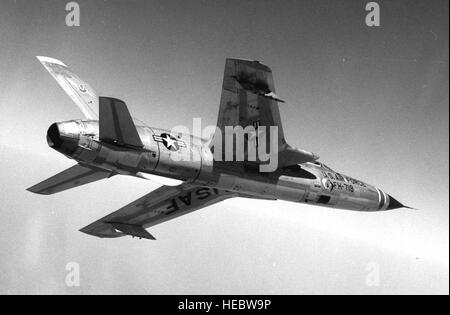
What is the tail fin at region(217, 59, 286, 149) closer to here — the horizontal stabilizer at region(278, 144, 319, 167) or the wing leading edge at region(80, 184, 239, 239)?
the horizontal stabilizer at region(278, 144, 319, 167)

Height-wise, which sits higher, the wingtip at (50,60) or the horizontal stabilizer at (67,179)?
the wingtip at (50,60)

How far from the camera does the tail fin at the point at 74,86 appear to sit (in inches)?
567

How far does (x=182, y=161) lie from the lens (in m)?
14.3

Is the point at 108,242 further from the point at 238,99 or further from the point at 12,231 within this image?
the point at 238,99

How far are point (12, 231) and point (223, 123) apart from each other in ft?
73.6

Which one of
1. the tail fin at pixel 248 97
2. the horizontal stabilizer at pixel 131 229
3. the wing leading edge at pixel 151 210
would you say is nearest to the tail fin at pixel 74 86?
the tail fin at pixel 248 97

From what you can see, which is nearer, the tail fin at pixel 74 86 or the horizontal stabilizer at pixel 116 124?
the horizontal stabilizer at pixel 116 124

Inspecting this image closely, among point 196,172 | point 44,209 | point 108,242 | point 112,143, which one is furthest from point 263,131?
point 108,242

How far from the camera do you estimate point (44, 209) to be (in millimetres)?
43438

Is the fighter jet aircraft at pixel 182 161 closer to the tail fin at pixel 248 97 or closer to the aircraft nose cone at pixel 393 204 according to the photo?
the tail fin at pixel 248 97

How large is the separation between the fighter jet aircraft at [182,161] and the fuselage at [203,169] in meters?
0.03

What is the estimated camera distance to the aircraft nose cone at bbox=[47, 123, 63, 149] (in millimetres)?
11789

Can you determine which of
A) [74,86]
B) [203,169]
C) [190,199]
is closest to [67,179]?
[74,86]
